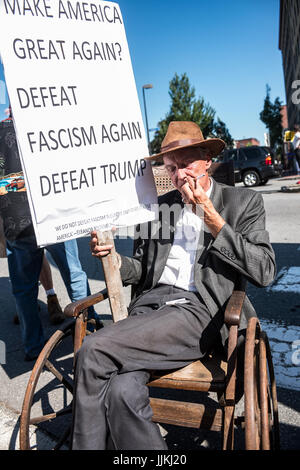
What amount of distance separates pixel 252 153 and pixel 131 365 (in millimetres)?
16410

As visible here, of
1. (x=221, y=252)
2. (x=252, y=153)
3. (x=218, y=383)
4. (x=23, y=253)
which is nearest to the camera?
(x=218, y=383)

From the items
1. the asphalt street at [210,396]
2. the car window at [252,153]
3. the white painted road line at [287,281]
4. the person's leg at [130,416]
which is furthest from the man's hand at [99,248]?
the car window at [252,153]

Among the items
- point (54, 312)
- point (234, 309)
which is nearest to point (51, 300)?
point (54, 312)

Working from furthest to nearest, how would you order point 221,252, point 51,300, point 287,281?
point 287,281 < point 51,300 < point 221,252

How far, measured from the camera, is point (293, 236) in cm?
646

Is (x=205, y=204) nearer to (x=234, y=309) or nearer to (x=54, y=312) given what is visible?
(x=234, y=309)

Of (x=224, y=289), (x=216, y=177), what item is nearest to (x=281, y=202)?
(x=216, y=177)

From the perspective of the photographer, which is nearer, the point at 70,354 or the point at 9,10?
the point at 9,10

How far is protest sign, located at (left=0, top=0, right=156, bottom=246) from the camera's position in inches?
73.4

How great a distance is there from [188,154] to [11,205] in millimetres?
1514

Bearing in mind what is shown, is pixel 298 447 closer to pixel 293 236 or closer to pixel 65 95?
pixel 65 95

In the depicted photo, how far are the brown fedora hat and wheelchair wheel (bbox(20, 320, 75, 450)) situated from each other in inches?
45.5

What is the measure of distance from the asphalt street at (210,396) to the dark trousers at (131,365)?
64 centimetres

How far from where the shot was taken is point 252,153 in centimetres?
1698
